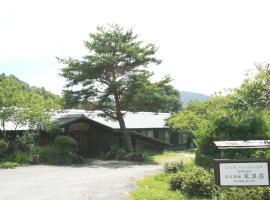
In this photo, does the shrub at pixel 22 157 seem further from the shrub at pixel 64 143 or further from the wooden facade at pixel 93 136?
the wooden facade at pixel 93 136

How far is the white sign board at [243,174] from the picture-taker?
12398mm

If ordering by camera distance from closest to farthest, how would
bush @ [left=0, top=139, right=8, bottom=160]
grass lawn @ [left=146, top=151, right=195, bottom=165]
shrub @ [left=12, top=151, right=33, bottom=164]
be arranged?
1. shrub @ [left=12, top=151, right=33, bottom=164]
2. bush @ [left=0, top=139, right=8, bottom=160]
3. grass lawn @ [left=146, top=151, right=195, bottom=165]

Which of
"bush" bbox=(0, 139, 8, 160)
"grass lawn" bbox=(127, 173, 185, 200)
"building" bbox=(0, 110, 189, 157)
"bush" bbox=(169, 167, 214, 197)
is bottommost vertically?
"grass lawn" bbox=(127, 173, 185, 200)

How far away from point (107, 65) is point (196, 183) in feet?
79.3

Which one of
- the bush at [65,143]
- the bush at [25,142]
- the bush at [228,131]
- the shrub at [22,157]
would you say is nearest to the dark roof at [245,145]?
the bush at [228,131]

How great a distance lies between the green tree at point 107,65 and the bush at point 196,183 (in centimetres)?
2246

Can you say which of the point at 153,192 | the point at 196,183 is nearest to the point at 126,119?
the point at 153,192

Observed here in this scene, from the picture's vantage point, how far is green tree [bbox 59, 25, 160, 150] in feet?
127

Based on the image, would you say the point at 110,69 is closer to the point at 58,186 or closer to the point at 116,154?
the point at 116,154

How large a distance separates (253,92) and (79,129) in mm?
28083

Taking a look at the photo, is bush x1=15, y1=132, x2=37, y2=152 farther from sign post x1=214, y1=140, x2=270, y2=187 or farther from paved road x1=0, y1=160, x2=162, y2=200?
sign post x1=214, y1=140, x2=270, y2=187

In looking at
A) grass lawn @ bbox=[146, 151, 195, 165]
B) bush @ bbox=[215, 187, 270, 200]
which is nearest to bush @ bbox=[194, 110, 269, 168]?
bush @ bbox=[215, 187, 270, 200]

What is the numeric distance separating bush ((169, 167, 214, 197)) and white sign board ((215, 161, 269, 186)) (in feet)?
9.32

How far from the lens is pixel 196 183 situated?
15.9 metres
